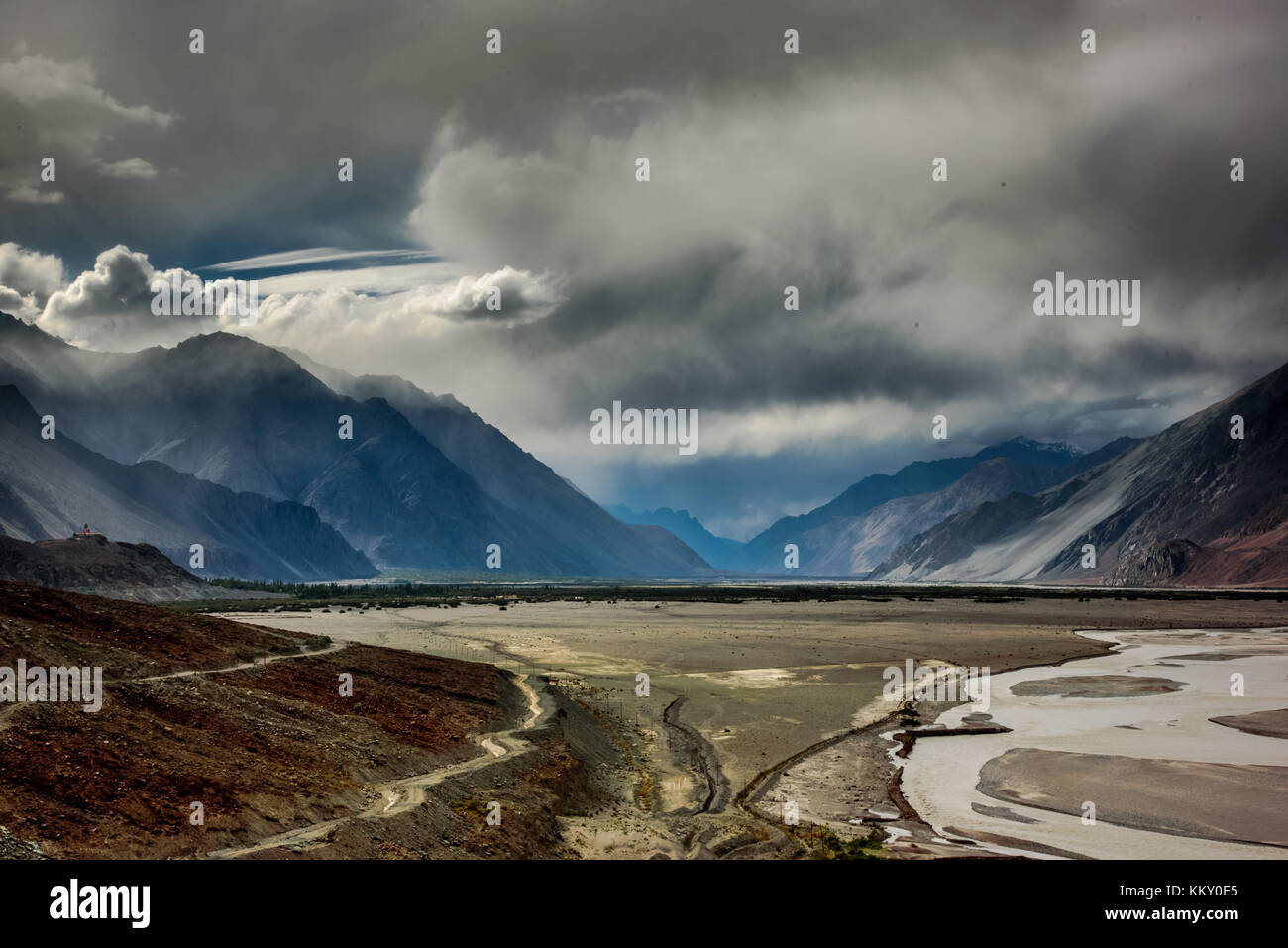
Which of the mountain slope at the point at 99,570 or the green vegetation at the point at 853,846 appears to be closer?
the green vegetation at the point at 853,846

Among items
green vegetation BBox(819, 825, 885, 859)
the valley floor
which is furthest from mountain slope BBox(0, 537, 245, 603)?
green vegetation BBox(819, 825, 885, 859)

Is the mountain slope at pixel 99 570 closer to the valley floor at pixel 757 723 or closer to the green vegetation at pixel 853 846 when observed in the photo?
the valley floor at pixel 757 723

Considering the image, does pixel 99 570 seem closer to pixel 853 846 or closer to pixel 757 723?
pixel 757 723

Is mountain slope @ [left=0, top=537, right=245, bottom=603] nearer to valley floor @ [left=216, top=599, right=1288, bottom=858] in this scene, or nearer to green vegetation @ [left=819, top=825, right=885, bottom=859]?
valley floor @ [left=216, top=599, right=1288, bottom=858]

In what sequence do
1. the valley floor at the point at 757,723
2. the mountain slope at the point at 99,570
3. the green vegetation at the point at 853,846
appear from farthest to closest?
the mountain slope at the point at 99,570
the valley floor at the point at 757,723
the green vegetation at the point at 853,846

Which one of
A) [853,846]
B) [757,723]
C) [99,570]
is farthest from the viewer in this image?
[99,570]

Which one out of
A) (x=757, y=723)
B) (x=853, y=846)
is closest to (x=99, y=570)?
(x=757, y=723)

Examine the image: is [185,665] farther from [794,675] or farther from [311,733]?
[794,675]

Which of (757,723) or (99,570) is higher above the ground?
(99,570)

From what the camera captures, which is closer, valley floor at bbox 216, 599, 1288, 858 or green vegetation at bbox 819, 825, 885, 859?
green vegetation at bbox 819, 825, 885, 859

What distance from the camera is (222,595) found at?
176750mm

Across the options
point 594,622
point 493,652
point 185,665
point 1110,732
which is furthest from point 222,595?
point 1110,732

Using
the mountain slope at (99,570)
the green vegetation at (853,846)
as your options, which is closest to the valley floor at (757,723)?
the green vegetation at (853,846)
